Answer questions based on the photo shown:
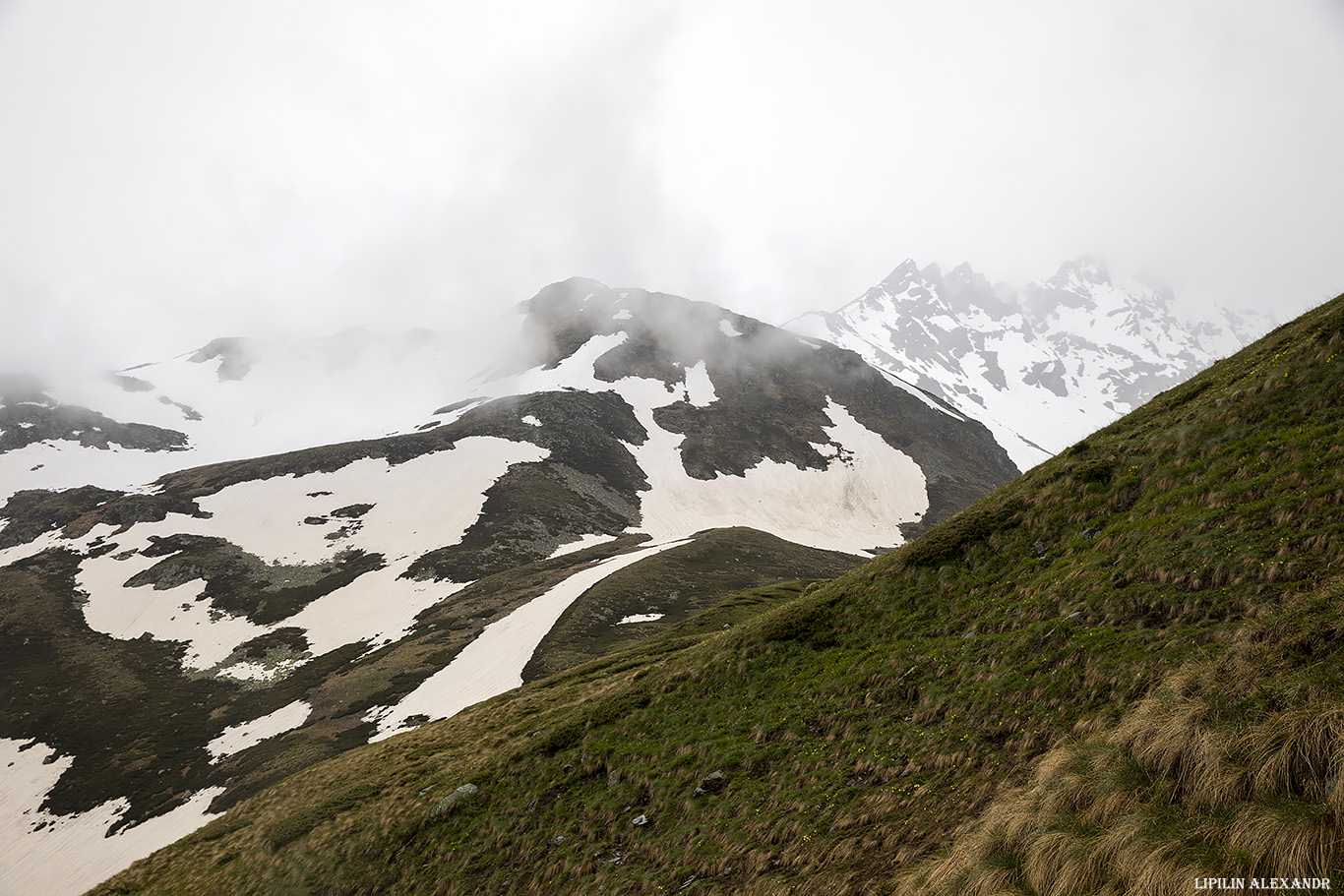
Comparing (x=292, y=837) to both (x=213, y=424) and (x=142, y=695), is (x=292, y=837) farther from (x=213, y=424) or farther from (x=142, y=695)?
(x=213, y=424)

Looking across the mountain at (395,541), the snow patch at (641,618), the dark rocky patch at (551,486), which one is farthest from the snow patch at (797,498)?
the snow patch at (641,618)

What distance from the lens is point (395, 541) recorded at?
92.2m

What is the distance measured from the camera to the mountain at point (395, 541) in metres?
48.2

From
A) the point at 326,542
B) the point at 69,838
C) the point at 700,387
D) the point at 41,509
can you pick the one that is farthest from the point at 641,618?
the point at 41,509

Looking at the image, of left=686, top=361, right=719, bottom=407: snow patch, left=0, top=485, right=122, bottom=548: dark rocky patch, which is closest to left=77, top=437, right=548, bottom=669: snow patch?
left=0, top=485, right=122, bottom=548: dark rocky patch

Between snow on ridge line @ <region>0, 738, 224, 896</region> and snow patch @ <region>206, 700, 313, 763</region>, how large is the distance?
19.9ft

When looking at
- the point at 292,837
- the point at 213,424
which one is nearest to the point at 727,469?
the point at 292,837

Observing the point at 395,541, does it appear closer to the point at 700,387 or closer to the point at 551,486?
the point at 551,486

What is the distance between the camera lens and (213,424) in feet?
615

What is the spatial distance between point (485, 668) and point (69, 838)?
97.2 feet

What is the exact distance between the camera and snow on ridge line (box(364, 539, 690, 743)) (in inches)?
1791

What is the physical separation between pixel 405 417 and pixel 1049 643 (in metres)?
203

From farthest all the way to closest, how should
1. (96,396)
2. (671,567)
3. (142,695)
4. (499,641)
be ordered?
(96,396)
(671,567)
(142,695)
(499,641)

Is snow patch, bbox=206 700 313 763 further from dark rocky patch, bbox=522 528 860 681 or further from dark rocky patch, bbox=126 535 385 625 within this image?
dark rocky patch, bbox=126 535 385 625
